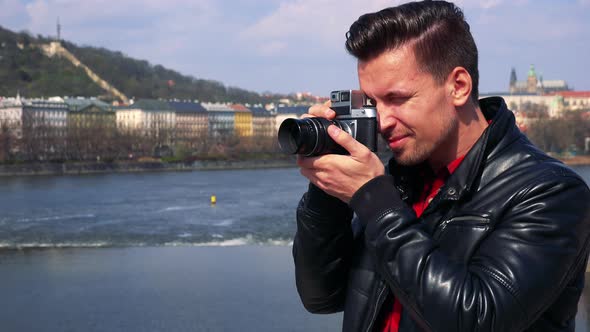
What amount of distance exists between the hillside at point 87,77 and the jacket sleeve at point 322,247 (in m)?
83.9

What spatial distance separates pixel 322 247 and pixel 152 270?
831 centimetres

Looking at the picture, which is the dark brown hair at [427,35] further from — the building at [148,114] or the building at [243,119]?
the building at [243,119]

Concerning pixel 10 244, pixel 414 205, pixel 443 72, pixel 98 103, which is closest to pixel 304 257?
pixel 414 205

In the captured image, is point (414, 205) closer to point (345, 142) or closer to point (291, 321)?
point (345, 142)

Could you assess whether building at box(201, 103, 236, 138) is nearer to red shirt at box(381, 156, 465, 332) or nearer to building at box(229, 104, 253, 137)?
building at box(229, 104, 253, 137)

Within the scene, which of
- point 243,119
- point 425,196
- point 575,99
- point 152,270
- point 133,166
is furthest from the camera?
point 575,99

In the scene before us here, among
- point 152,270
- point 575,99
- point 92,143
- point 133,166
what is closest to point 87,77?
point 92,143

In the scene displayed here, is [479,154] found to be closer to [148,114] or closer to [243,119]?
[148,114]

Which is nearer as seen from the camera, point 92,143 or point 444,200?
point 444,200

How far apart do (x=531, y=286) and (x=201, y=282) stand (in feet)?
Answer: 24.4

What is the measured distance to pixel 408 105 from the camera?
1.14 meters

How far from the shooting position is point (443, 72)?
1131mm

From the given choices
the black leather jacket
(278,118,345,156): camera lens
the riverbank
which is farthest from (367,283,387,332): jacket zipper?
the riverbank

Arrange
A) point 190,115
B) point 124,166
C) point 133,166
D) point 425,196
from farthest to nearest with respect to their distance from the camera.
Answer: point 190,115 → point 133,166 → point 124,166 → point 425,196
